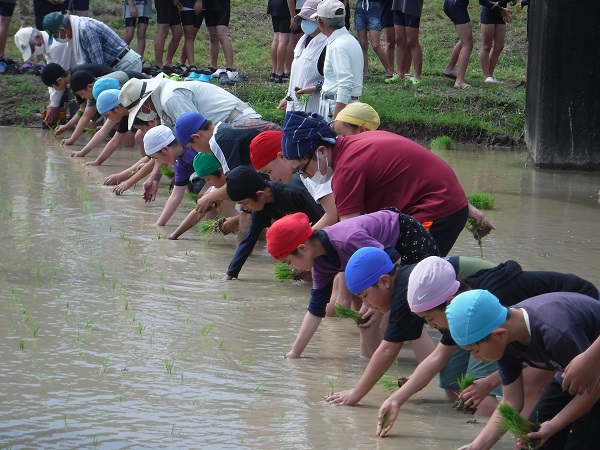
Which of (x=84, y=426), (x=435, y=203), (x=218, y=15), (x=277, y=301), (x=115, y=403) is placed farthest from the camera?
(x=218, y=15)

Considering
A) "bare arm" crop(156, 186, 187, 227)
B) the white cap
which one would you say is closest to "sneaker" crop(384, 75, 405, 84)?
the white cap

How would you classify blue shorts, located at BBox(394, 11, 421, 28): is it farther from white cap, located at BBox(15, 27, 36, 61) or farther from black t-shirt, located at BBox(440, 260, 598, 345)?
black t-shirt, located at BBox(440, 260, 598, 345)

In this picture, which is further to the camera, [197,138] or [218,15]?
[218,15]

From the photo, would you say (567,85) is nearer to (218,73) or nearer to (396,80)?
(396,80)

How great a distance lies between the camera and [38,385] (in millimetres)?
5027

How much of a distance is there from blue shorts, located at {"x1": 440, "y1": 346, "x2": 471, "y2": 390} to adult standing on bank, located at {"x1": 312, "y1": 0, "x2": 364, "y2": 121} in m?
3.64

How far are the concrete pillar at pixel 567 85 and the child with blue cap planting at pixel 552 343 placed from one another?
7.86 m

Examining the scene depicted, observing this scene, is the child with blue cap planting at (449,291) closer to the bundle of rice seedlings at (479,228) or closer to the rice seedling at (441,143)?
the bundle of rice seedlings at (479,228)

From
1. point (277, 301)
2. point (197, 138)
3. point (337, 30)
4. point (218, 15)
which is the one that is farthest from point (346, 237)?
point (218, 15)

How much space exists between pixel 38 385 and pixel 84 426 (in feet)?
1.96

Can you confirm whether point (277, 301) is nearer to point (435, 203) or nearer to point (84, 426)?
point (435, 203)

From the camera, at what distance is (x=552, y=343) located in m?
3.79

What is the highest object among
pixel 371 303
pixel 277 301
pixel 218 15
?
pixel 218 15

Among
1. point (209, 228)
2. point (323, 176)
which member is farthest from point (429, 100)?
point (323, 176)
